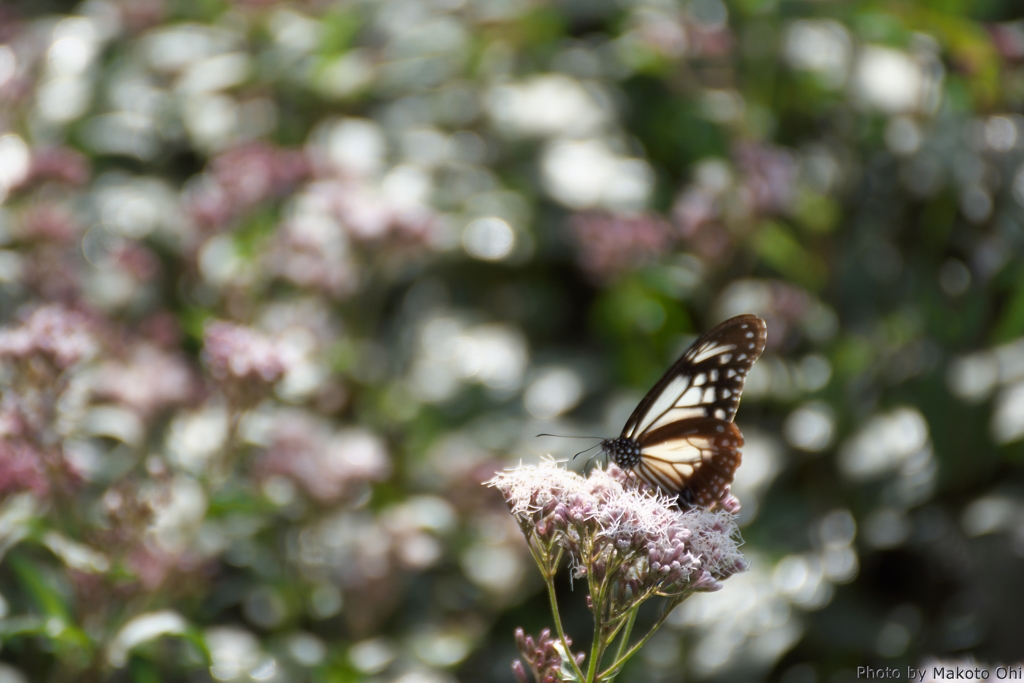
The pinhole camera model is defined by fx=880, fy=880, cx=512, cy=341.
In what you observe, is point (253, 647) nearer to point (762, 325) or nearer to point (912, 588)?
point (762, 325)

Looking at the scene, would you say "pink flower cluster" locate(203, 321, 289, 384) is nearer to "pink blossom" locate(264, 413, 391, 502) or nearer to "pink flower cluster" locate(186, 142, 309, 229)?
"pink blossom" locate(264, 413, 391, 502)

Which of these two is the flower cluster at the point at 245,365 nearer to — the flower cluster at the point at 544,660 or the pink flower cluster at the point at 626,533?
the pink flower cluster at the point at 626,533

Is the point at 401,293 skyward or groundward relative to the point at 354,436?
skyward

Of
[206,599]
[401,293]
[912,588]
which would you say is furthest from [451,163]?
[912,588]

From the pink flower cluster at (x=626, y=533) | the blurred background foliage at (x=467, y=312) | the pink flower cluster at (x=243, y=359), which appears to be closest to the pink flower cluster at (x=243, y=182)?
the blurred background foliage at (x=467, y=312)

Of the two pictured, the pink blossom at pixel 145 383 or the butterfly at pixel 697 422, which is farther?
the pink blossom at pixel 145 383

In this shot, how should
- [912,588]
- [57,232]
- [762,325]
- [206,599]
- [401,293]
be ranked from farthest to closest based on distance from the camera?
[401,293] → [912,588] → [57,232] → [206,599] → [762,325]

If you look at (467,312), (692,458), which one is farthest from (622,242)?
(692,458)

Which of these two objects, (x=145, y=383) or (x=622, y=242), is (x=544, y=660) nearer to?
(x=145, y=383)
